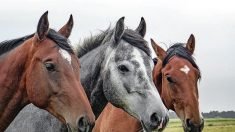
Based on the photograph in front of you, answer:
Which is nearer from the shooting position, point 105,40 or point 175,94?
point 105,40

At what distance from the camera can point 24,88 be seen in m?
6.69

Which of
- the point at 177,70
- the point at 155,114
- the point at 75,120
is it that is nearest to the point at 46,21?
the point at 75,120

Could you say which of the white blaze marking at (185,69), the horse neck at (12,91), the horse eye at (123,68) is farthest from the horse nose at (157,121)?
the white blaze marking at (185,69)

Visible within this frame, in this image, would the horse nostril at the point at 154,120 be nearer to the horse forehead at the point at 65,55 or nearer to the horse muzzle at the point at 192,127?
the horse forehead at the point at 65,55

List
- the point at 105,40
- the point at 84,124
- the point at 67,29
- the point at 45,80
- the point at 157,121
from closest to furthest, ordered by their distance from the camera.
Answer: the point at 84,124 < the point at 45,80 < the point at 157,121 < the point at 67,29 < the point at 105,40

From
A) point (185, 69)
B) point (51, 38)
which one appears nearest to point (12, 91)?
point (51, 38)

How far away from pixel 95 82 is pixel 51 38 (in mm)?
1657

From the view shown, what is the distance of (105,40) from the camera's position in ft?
28.8

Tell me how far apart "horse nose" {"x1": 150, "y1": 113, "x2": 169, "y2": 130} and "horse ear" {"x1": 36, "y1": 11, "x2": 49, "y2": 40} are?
1949 millimetres

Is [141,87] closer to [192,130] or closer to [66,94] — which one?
[66,94]

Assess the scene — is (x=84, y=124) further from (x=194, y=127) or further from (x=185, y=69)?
(x=185, y=69)

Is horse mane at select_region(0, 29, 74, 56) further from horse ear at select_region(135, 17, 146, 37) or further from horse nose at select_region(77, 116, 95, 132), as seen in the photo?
horse ear at select_region(135, 17, 146, 37)

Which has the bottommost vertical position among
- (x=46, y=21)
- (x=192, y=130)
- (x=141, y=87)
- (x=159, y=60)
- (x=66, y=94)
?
(x=192, y=130)

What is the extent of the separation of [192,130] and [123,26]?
2659 millimetres
